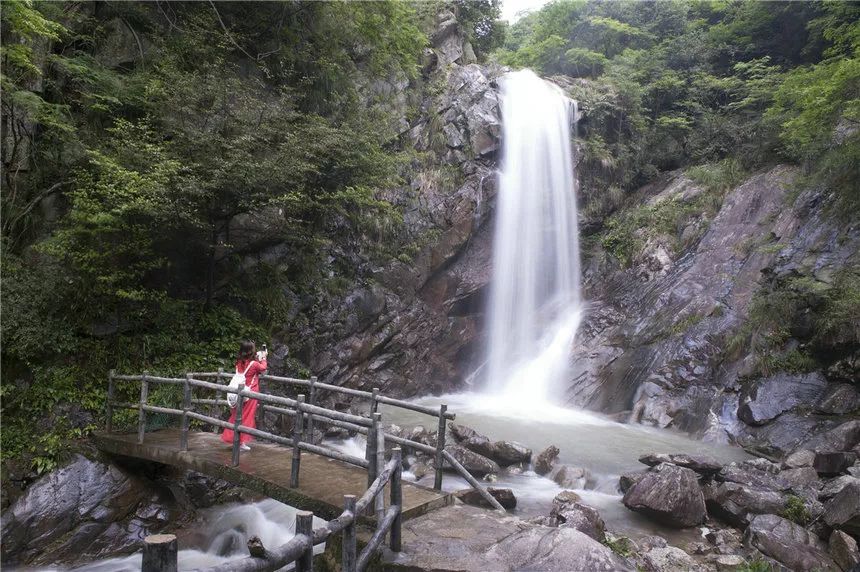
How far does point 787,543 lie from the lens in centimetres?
600

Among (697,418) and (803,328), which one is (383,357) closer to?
(697,418)

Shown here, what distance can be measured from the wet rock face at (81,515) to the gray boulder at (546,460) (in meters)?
5.95

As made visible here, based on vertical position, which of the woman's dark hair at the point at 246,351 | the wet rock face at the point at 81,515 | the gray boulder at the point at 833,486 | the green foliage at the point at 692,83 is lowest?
the wet rock face at the point at 81,515

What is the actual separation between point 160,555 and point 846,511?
7508 millimetres

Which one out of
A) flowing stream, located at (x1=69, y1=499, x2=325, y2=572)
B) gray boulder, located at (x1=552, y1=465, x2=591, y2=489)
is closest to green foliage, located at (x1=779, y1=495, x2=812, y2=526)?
gray boulder, located at (x1=552, y1=465, x2=591, y2=489)

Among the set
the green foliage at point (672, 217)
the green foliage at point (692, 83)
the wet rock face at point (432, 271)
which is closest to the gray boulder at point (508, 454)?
the wet rock face at point (432, 271)

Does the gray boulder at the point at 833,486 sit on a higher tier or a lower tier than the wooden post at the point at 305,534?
lower

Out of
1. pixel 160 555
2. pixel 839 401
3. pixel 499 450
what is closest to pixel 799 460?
pixel 839 401

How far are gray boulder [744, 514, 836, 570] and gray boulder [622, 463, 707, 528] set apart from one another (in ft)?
2.15

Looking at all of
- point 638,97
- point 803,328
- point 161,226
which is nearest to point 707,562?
point 803,328

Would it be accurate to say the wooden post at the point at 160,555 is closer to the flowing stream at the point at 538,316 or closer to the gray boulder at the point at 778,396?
Result: the flowing stream at the point at 538,316

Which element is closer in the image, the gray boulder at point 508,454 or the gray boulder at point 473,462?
the gray boulder at point 473,462

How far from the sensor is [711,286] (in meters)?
14.8

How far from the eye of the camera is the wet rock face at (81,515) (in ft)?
20.4
